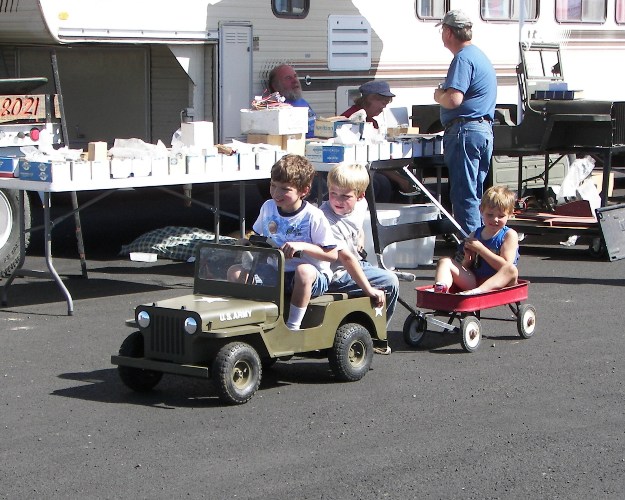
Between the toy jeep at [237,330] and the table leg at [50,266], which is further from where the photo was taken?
the table leg at [50,266]

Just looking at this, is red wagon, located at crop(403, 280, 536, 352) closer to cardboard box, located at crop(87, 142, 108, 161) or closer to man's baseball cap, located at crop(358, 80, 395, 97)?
cardboard box, located at crop(87, 142, 108, 161)

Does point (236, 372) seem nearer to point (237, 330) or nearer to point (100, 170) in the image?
point (237, 330)

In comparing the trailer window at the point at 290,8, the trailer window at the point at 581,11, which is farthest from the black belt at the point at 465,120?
the trailer window at the point at 581,11

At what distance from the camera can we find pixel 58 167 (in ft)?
23.1

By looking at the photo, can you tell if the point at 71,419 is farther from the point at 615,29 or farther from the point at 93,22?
the point at 615,29

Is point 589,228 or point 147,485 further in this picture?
point 589,228

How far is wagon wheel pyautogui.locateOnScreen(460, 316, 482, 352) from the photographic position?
6391 millimetres

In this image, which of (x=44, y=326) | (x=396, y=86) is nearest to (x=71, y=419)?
(x=44, y=326)

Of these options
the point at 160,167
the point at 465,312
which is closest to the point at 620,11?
the point at 160,167

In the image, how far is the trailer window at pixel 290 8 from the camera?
36.0 ft

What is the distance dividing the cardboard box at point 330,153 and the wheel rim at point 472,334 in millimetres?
2481

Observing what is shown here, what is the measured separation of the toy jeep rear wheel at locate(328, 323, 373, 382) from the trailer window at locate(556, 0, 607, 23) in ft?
28.1

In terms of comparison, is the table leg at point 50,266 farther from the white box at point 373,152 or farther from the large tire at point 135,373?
the white box at point 373,152

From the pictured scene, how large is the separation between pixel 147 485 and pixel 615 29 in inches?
452
